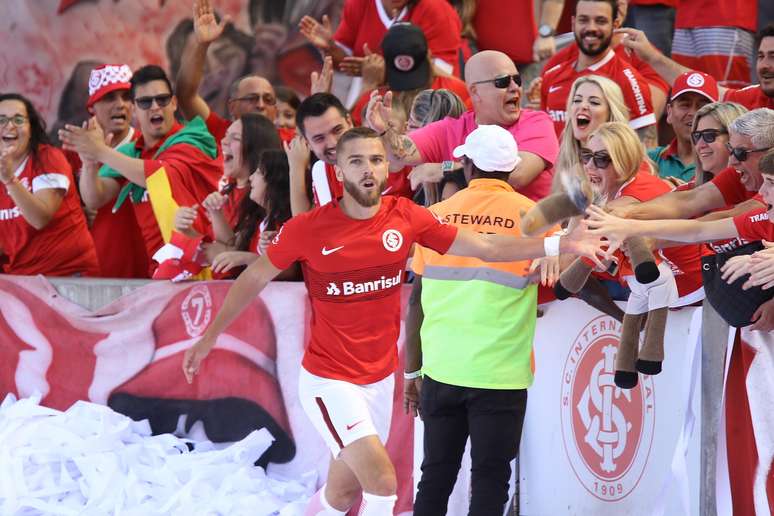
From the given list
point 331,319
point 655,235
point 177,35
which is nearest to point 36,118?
point 177,35

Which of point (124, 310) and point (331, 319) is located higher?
point (331, 319)

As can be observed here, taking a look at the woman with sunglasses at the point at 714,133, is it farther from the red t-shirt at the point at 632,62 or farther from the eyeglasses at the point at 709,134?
the red t-shirt at the point at 632,62

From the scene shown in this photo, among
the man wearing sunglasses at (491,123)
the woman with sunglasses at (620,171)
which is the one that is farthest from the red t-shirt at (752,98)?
the woman with sunglasses at (620,171)

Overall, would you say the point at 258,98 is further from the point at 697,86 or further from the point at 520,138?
the point at 697,86

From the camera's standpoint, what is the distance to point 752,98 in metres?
7.75

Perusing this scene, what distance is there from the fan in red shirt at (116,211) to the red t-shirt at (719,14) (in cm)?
448

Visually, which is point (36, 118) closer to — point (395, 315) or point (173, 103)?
point (173, 103)

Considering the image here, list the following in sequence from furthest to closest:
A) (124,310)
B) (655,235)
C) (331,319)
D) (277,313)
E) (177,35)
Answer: (177,35)
(124,310)
(277,313)
(331,319)
(655,235)

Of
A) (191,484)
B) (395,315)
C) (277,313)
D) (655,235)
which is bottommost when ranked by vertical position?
(191,484)

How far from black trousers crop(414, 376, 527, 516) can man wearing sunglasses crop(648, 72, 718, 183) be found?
2.40 m

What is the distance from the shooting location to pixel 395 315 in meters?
6.46

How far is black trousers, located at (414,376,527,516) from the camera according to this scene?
5.91 metres

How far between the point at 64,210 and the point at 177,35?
10.9 feet

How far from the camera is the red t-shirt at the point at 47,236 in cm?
1000
